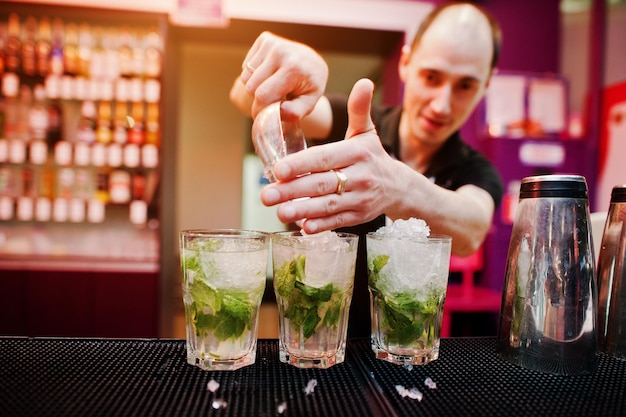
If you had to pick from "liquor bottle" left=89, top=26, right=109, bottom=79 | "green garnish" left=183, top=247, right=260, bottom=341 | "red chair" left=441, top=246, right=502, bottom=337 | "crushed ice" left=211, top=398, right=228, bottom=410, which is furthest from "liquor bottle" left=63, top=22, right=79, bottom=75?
"crushed ice" left=211, top=398, right=228, bottom=410

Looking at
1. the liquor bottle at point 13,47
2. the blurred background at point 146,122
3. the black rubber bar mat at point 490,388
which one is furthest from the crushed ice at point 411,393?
the liquor bottle at point 13,47

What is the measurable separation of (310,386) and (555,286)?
47 cm

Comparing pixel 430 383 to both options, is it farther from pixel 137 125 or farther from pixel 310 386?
pixel 137 125

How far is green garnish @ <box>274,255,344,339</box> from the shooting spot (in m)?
0.81

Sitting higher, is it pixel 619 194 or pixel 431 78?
pixel 431 78

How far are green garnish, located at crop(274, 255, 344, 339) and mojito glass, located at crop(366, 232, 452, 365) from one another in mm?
103

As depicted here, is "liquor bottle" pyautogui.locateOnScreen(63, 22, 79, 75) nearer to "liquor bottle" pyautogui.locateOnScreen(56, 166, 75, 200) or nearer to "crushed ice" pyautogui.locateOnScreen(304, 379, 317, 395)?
"liquor bottle" pyautogui.locateOnScreen(56, 166, 75, 200)

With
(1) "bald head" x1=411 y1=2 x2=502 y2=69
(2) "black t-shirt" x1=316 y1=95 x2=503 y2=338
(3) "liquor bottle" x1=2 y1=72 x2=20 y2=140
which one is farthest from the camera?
(3) "liquor bottle" x1=2 y1=72 x2=20 y2=140

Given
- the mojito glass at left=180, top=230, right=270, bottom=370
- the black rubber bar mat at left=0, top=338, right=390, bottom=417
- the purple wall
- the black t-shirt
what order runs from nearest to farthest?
the black rubber bar mat at left=0, top=338, right=390, bottom=417 < the mojito glass at left=180, top=230, right=270, bottom=370 < the black t-shirt < the purple wall

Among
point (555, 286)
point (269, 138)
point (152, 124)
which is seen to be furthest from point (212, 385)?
point (152, 124)

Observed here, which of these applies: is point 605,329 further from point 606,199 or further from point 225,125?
point 225,125

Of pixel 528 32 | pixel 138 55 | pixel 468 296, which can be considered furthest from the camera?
pixel 528 32

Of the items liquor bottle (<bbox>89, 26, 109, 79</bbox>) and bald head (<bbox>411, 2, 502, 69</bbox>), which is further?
liquor bottle (<bbox>89, 26, 109, 79</bbox>)

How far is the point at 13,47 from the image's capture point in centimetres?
348
